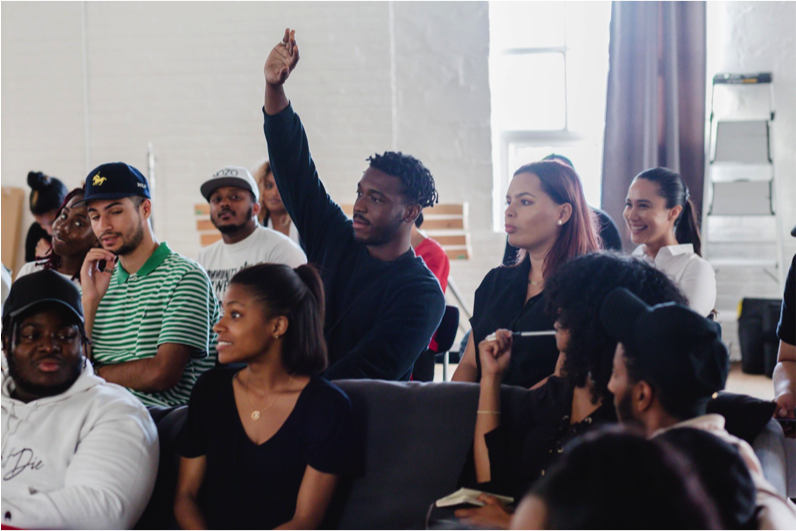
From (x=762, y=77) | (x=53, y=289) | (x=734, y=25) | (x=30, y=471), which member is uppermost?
(x=734, y=25)

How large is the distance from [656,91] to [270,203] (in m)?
2.81

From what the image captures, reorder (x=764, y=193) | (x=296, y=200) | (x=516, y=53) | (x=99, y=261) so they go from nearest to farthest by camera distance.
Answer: (x=99, y=261) → (x=296, y=200) → (x=764, y=193) → (x=516, y=53)

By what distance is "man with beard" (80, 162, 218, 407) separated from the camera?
1.85 m

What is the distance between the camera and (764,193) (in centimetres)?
468

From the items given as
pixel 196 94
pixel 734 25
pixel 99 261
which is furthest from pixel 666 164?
pixel 99 261

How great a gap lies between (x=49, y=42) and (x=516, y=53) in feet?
10.8

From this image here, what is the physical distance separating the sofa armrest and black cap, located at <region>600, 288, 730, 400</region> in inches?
16.8

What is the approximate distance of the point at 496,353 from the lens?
5.21ft

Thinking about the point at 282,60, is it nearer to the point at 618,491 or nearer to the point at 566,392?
the point at 566,392

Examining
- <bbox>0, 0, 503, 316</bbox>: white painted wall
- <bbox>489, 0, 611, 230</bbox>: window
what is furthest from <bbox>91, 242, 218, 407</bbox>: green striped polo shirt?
<bbox>489, 0, 611, 230</bbox>: window

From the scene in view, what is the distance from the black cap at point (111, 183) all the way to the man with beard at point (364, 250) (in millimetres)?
398

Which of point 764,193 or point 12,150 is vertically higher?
point 12,150

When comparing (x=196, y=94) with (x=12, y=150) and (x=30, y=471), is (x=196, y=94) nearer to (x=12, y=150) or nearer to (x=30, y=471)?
(x=12, y=150)

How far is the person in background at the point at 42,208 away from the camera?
362cm
